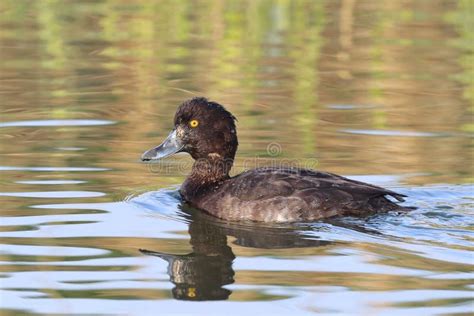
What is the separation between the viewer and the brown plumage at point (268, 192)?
358 inches

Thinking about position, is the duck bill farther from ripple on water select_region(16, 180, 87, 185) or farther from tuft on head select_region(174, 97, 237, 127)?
ripple on water select_region(16, 180, 87, 185)

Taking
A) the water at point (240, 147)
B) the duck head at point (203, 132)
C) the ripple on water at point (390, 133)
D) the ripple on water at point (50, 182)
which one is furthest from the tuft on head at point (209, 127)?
the ripple on water at point (390, 133)

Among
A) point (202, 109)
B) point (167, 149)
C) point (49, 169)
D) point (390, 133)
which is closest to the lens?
point (202, 109)

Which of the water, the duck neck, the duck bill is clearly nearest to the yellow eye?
the duck bill

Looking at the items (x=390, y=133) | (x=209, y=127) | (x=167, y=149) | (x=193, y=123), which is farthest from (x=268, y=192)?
(x=390, y=133)

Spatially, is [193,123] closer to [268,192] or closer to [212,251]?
[268,192]

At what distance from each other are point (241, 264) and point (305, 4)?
1531 centimetres

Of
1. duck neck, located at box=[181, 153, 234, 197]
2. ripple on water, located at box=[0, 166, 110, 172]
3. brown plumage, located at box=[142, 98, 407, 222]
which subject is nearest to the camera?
brown plumage, located at box=[142, 98, 407, 222]

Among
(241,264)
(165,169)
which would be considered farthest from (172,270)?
(165,169)

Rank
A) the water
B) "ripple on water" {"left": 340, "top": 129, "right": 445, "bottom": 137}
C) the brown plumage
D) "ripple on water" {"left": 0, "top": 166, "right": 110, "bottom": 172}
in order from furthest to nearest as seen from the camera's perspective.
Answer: "ripple on water" {"left": 340, "top": 129, "right": 445, "bottom": 137}
"ripple on water" {"left": 0, "top": 166, "right": 110, "bottom": 172}
the brown plumage
the water

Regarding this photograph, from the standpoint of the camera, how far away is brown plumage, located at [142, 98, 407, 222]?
29.8 feet

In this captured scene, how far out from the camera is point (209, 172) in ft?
33.0

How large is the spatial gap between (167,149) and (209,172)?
48 centimetres

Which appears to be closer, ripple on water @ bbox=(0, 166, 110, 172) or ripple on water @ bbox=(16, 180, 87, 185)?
ripple on water @ bbox=(16, 180, 87, 185)
